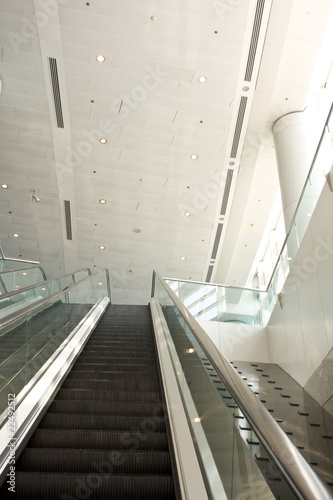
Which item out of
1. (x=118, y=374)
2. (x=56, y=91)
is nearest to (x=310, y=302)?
(x=118, y=374)

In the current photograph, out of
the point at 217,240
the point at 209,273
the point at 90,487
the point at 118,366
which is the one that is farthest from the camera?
the point at 209,273

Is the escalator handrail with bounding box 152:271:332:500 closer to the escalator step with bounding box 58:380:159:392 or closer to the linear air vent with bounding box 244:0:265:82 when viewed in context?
the escalator step with bounding box 58:380:159:392

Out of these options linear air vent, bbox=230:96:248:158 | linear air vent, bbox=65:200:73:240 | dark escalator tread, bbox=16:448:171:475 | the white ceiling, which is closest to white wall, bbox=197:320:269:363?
linear air vent, bbox=230:96:248:158

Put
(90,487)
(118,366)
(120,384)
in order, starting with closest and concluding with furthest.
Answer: (90,487), (120,384), (118,366)

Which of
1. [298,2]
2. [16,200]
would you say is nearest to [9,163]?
[16,200]

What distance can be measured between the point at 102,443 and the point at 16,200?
1106cm

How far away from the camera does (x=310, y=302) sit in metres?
5.00

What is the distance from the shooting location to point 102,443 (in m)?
2.28

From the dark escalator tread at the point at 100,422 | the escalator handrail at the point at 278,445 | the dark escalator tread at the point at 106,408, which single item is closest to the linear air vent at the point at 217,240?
the dark escalator tread at the point at 106,408

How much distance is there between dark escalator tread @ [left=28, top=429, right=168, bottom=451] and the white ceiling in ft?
24.3

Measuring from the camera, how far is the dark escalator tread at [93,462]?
204cm

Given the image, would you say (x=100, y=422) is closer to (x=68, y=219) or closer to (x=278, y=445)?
(x=278, y=445)

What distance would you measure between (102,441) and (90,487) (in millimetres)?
458

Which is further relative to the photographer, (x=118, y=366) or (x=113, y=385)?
(x=118, y=366)
